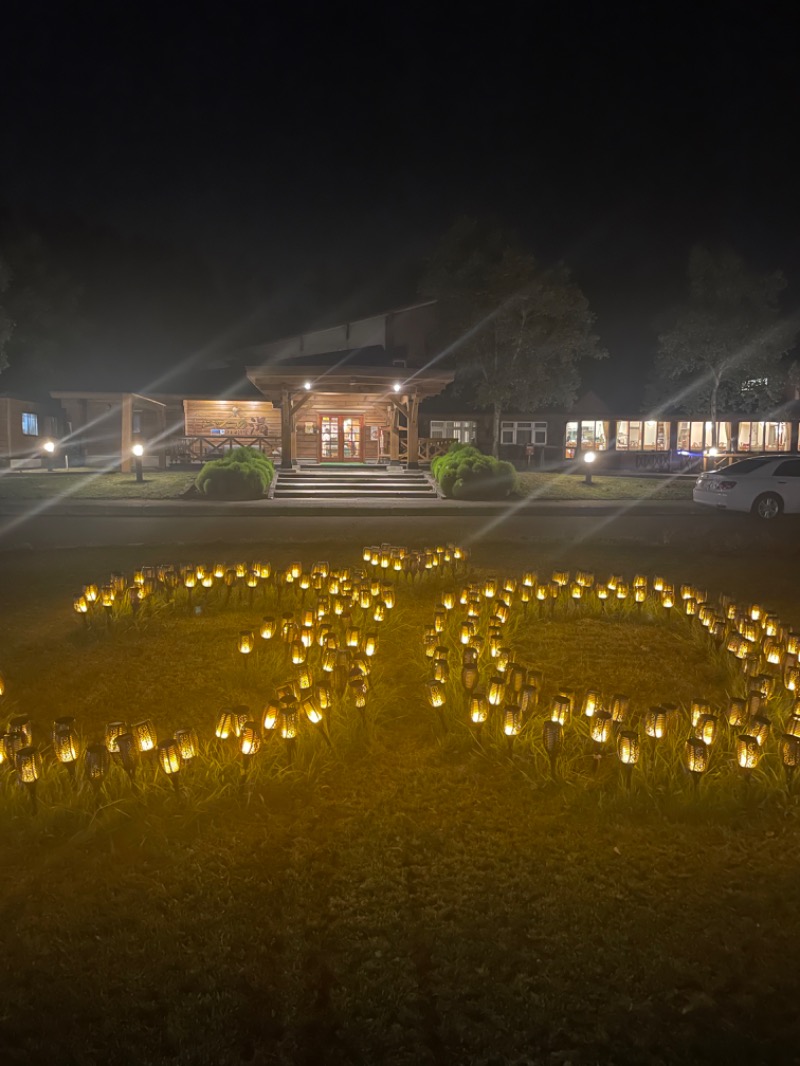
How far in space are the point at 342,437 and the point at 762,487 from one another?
1768 cm

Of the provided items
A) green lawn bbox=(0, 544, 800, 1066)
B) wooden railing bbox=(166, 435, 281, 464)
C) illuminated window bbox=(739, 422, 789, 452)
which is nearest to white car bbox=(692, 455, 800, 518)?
green lawn bbox=(0, 544, 800, 1066)

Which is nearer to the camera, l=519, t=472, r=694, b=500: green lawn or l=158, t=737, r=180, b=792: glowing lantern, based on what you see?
l=158, t=737, r=180, b=792: glowing lantern

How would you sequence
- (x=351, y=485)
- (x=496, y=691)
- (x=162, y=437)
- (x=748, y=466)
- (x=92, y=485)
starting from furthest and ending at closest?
1. (x=162, y=437)
2. (x=351, y=485)
3. (x=92, y=485)
4. (x=748, y=466)
5. (x=496, y=691)

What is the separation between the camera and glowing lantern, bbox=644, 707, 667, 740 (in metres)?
3.96

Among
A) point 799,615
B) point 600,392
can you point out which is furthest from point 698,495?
point 600,392

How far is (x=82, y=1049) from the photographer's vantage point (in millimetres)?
2305

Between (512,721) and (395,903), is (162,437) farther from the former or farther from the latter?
(395,903)

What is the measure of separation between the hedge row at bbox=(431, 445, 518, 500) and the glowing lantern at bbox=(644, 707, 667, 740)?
16527 mm

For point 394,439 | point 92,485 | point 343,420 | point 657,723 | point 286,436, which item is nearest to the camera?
point 657,723

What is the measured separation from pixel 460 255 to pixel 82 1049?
33.3 metres

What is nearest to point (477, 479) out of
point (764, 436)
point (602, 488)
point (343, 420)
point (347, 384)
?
point (602, 488)

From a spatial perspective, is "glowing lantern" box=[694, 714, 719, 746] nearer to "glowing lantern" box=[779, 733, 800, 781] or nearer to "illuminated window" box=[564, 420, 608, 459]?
"glowing lantern" box=[779, 733, 800, 781]

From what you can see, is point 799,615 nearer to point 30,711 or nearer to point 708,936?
point 708,936

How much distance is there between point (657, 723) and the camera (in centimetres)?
397
